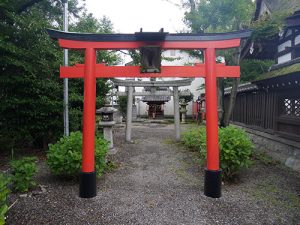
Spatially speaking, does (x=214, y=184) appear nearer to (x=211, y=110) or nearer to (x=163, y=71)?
(x=211, y=110)

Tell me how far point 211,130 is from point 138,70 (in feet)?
6.81

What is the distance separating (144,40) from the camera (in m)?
5.01

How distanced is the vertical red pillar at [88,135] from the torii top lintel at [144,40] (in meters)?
0.24

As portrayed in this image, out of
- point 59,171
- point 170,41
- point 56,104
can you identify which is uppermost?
point 170,41

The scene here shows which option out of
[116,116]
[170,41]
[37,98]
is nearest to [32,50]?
[37,98]

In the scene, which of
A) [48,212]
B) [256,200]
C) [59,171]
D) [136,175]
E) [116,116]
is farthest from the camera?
[116,116]

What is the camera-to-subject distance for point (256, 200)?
4.97 m

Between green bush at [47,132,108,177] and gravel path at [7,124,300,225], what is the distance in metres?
0.36

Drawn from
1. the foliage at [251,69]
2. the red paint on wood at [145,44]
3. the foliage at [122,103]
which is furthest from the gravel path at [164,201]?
the foliage at [122,103]

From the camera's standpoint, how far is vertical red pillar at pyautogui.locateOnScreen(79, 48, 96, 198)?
5039 mm

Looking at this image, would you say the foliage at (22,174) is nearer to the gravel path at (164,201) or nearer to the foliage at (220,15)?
the gravel path at (164,201)

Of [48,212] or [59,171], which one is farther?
[59,171]

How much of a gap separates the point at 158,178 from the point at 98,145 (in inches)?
73.3

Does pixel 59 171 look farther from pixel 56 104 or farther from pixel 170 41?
pixel 170 41
